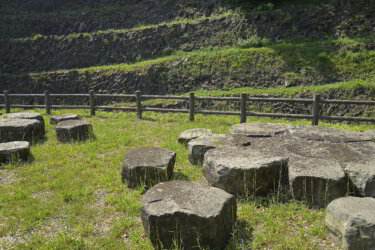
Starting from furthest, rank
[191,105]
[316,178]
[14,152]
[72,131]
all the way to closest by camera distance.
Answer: [191,105]
[72,131]
[14,152]
[316,178]

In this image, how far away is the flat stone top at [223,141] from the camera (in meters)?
7.61

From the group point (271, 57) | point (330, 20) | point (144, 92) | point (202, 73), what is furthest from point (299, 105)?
point (144, 92)

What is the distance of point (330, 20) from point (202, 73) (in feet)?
31.8

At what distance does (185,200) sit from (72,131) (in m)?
7.12

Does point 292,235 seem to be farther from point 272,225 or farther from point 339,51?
point 339,51

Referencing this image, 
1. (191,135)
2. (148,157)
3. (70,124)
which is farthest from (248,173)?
(70,124)

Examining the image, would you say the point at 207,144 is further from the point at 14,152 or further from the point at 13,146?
the point at 13,146

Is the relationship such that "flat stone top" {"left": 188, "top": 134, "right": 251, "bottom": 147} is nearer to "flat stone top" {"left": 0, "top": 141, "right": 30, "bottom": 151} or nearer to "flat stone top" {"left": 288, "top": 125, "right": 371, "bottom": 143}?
"flat stone top" {"left": 288, "top": 125, "right": 371, "bottom": 143}

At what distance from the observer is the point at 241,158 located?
21.1 feet

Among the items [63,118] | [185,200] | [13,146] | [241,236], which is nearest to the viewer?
[185,200]

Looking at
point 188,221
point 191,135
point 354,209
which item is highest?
point 191,135

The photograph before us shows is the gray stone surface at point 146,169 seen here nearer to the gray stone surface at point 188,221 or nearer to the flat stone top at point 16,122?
the gray stone surface at point 188,221

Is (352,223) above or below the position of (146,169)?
below

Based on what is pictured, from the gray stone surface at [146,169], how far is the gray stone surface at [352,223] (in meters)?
3.41
